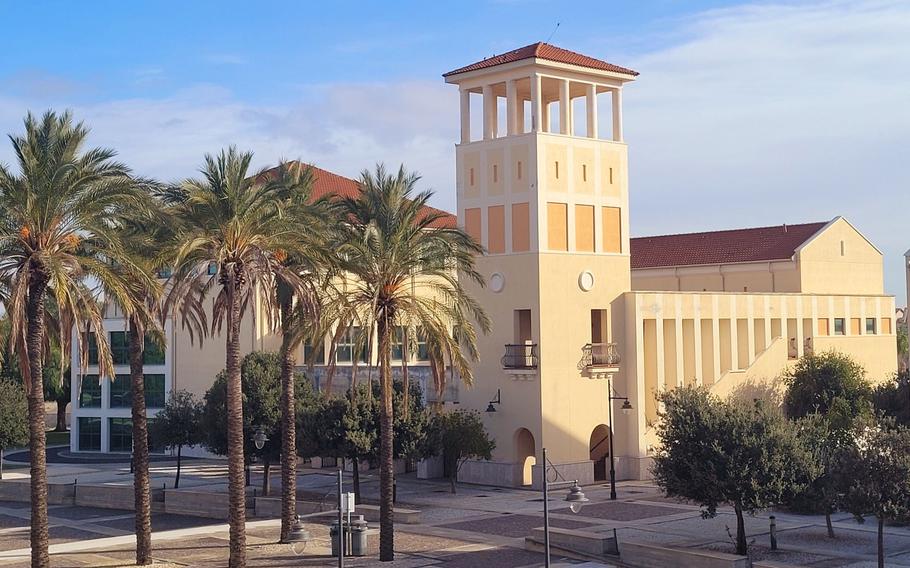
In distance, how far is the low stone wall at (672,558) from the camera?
95.9 ft

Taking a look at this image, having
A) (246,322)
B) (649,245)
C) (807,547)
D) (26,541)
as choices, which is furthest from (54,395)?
(807,547)

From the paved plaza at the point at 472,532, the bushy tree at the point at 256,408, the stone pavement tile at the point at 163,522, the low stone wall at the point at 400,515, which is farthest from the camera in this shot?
the bushy tree at the point at 256,408

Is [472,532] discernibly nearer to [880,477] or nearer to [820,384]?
[880,477]

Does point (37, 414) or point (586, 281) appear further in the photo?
point (586, 281)

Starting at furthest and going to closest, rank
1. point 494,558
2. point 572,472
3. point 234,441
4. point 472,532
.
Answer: point 572,472, point 472,532, point 494,558, point 234,441

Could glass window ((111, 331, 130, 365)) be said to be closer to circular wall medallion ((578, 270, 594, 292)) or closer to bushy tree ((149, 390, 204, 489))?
bushy tree ((149, 390, 204, 489))

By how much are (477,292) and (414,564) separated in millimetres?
19902

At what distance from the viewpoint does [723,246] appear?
7019cm

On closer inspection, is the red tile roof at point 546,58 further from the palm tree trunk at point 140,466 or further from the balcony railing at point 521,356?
the palm tree trunk at point 140,466

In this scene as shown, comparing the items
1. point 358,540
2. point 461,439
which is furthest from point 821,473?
point 461,439

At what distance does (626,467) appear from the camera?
50094 mm

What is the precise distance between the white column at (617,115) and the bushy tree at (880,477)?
81.6ft

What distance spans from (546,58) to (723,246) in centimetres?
2602

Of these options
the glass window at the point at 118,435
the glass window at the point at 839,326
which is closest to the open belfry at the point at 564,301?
the glass window at the point at 839,326
